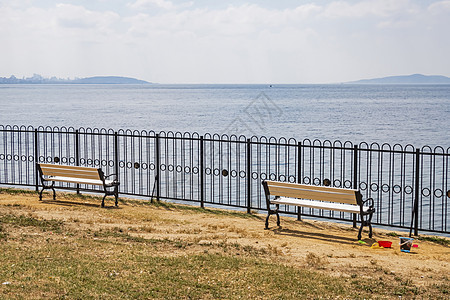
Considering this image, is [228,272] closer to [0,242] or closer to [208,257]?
[208,257]

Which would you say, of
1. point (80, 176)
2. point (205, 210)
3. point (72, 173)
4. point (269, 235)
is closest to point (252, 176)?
point (205, 210)

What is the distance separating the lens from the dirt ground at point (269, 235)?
29.2 feet

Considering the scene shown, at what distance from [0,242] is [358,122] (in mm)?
53736

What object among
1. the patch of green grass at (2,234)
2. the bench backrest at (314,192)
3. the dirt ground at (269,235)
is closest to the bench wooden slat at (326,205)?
the bench backrest at (314,192)

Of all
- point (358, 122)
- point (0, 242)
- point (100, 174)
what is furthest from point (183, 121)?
point (0, 242)

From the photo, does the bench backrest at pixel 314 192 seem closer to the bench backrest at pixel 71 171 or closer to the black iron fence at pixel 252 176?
the black iron fence at pixel 252 176

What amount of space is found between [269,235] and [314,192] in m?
→ 1.28

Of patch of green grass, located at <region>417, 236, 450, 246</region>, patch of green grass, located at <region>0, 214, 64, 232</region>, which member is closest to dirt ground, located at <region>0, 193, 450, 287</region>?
patch of green grass, located at <region>417, 236, 450, 246</region>

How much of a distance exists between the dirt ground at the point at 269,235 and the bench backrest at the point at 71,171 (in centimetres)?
74

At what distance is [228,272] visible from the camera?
318 inches

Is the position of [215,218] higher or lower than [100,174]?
lower

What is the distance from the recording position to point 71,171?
14.6m

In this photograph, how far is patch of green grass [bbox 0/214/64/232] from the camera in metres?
10.9

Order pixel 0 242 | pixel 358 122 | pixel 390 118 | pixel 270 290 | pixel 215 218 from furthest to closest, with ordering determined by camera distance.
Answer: pixel 390 118 → pixel 358 122 → pixel 215 218 → pixel 0 242 → pixel 270 290
